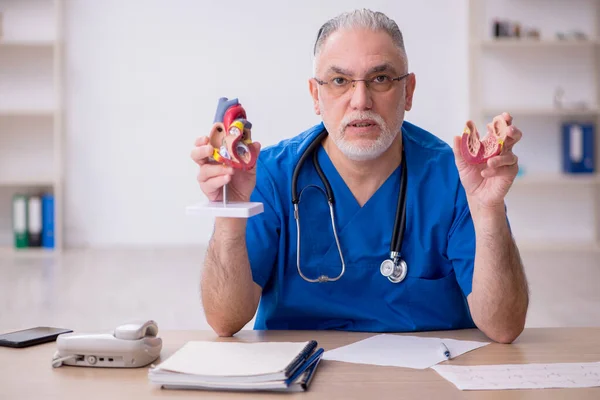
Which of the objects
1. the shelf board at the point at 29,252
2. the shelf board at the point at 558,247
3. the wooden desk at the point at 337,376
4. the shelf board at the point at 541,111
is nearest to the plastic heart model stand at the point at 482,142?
the wooden desk at the point at 337,376

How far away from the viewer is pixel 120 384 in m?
1.31

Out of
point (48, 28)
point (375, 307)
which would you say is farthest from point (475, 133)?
point (48, 28)

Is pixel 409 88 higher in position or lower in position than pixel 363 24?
lower

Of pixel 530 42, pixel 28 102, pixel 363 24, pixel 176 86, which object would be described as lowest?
pixel 363 24

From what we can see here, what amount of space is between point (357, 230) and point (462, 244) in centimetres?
25

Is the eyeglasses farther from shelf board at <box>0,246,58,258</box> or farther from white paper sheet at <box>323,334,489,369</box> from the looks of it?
shelf board at <box>0,246,58,258</box>

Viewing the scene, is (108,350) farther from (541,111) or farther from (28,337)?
(541,111)

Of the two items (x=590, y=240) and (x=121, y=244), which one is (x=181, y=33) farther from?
(x=590, y=240)

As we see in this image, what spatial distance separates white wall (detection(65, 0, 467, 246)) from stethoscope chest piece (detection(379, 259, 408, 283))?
4264 millimetres

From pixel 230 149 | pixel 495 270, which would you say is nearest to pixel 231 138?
pixel 230 149

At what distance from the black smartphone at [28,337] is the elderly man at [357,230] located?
0.32 m

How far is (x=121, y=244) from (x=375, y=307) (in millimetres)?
4532

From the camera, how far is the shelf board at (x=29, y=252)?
5.66m

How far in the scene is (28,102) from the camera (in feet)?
19.7
